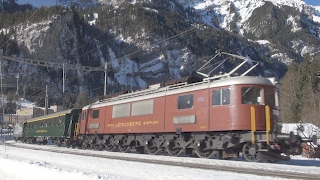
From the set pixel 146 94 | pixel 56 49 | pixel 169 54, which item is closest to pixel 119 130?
pixel 146 94

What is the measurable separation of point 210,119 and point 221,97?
3.56 feet

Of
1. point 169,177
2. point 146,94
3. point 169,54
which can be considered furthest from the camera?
point 169,54

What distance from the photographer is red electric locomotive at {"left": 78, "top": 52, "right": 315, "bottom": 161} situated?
1361 centimetres

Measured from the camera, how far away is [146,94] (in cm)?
1952

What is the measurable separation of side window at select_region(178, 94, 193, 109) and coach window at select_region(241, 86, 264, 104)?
108 inches

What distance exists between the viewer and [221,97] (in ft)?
48.6

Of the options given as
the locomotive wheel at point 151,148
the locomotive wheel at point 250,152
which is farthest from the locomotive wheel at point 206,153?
the locomotive wheel at point 151,148

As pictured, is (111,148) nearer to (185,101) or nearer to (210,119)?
(185,101)

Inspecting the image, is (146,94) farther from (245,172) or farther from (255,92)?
(245,172)

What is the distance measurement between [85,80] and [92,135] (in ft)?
478

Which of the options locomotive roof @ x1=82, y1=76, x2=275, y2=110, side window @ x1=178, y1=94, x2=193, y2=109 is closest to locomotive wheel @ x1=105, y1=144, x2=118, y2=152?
locomotive roof @ x1=82, y1=76, x2=275, y2=110

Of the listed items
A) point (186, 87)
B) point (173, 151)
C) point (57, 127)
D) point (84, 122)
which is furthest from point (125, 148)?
point (57, 127)

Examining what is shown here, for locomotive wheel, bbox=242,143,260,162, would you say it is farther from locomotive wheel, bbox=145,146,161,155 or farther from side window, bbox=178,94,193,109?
locomotive wheel, bbox=145,146,161,155

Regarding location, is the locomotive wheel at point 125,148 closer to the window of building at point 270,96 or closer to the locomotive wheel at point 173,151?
the locomotive wheel at point 173,151
